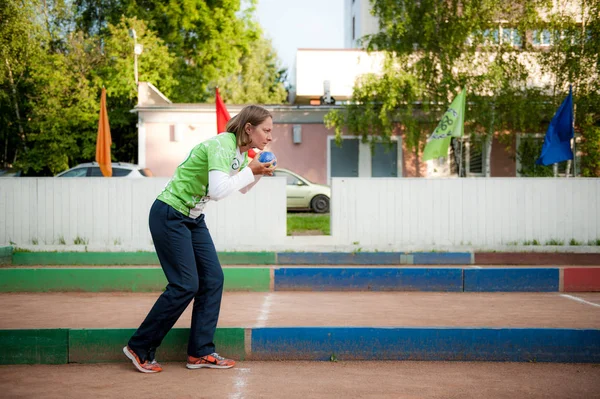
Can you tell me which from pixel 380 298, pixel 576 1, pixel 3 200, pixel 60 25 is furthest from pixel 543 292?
pixel 60 25

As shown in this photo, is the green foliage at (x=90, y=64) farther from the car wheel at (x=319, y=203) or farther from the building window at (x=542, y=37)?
the building window at (x=542, y=37)

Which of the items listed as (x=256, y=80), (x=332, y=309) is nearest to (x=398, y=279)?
(x=332, y=309)

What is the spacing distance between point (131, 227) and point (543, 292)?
7.37 meters

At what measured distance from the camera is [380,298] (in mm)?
8562

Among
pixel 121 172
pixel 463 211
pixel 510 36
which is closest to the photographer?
pixel 463 211

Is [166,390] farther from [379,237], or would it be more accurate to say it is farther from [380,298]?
[379,237]

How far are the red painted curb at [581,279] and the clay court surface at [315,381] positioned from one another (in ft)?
13.3

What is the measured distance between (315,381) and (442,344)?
1202 mm

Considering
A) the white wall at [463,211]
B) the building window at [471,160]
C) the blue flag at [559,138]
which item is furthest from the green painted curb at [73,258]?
the building window at [471,160]

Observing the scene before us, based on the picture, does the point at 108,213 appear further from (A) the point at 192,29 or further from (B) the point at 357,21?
(B) the point at 357,21

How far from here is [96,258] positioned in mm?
11250

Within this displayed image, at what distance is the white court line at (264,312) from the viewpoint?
656cm

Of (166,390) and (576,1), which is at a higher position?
(576,1)

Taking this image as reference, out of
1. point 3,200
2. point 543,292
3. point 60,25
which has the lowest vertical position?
point 543,292
